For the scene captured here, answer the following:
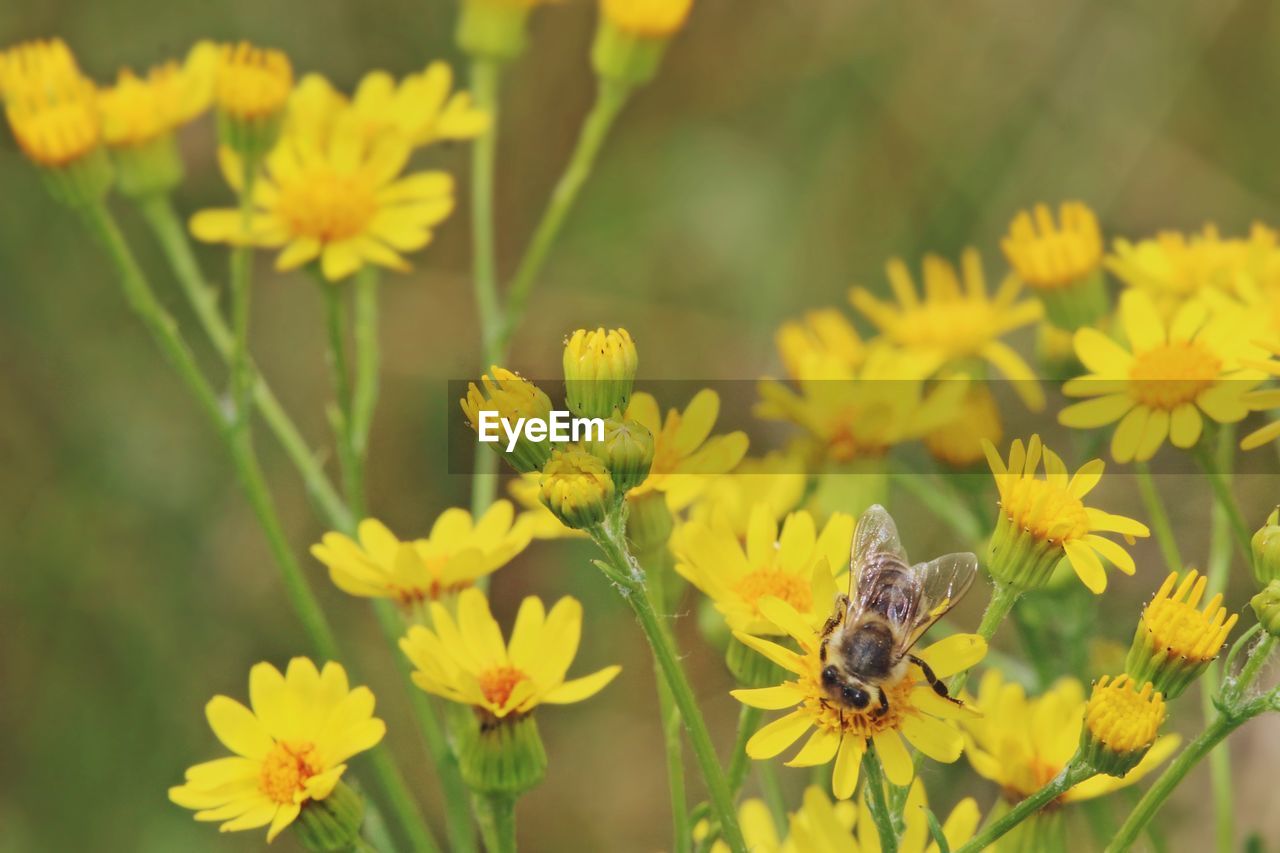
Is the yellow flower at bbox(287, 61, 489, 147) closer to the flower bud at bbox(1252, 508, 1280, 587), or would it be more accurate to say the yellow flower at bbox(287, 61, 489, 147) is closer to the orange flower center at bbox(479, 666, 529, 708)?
the orange flower center at bbox(479, 666, 529, 708)

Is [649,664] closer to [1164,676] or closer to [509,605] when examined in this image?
[509,605]

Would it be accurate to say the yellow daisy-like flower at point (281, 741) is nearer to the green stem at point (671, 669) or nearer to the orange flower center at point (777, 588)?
the green stem at point (671, 669)

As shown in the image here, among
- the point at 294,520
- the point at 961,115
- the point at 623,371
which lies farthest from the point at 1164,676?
the point at 961,115

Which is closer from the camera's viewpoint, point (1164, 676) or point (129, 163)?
point (1164, 676)

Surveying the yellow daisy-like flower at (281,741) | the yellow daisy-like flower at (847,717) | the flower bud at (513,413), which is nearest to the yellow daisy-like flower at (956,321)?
the yellow daisy-like flower at (847,717)

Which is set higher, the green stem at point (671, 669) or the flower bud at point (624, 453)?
the flower bud at point (624, 453)

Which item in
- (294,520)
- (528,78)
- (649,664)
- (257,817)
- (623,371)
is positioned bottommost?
(257,817)

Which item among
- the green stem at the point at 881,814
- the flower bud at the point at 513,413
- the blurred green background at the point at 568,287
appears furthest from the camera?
the blurred green background at the point at 568,287

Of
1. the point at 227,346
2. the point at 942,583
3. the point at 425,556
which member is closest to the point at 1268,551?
the point at 942,583
